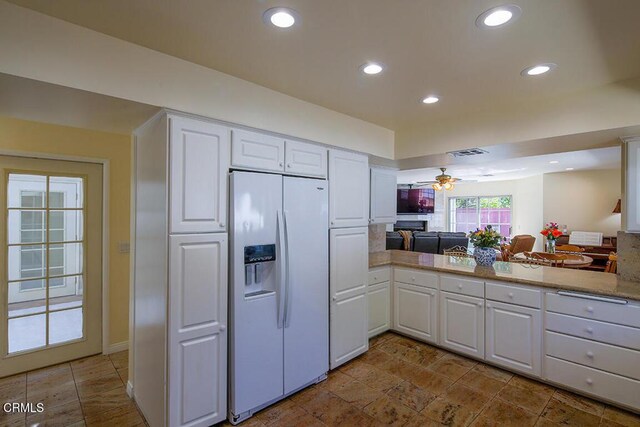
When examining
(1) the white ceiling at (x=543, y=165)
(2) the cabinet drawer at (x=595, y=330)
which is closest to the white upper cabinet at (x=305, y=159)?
(2) the cabinet drawer at (x=595, y=330)

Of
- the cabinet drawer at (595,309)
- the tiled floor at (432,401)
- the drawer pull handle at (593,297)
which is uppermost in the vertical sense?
the drawer pull handle at (593,297)

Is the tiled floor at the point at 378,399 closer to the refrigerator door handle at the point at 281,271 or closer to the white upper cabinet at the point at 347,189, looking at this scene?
the refrigerator door handle at the point at 281,271

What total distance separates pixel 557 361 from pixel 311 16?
318 centimetres

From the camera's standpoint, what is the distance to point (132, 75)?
1.85 metres

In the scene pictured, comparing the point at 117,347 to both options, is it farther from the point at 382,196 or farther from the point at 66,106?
the point at 382,196

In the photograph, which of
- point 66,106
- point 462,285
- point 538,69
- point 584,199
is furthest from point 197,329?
point 584,199

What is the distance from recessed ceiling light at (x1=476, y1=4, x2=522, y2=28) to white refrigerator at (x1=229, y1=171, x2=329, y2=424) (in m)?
1.55

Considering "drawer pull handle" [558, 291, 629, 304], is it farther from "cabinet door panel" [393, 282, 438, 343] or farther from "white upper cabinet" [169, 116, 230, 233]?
"white upper cabinet" [169, 116, 230, 233]

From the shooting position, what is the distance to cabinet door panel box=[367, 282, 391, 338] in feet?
11.6

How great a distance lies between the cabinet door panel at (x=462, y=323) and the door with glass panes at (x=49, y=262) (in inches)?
144

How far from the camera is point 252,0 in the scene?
58.0 inches

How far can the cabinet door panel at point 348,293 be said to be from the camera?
2.87m

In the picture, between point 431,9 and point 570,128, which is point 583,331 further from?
point 431,9

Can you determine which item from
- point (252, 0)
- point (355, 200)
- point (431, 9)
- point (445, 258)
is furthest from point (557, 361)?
point (252, 0)
